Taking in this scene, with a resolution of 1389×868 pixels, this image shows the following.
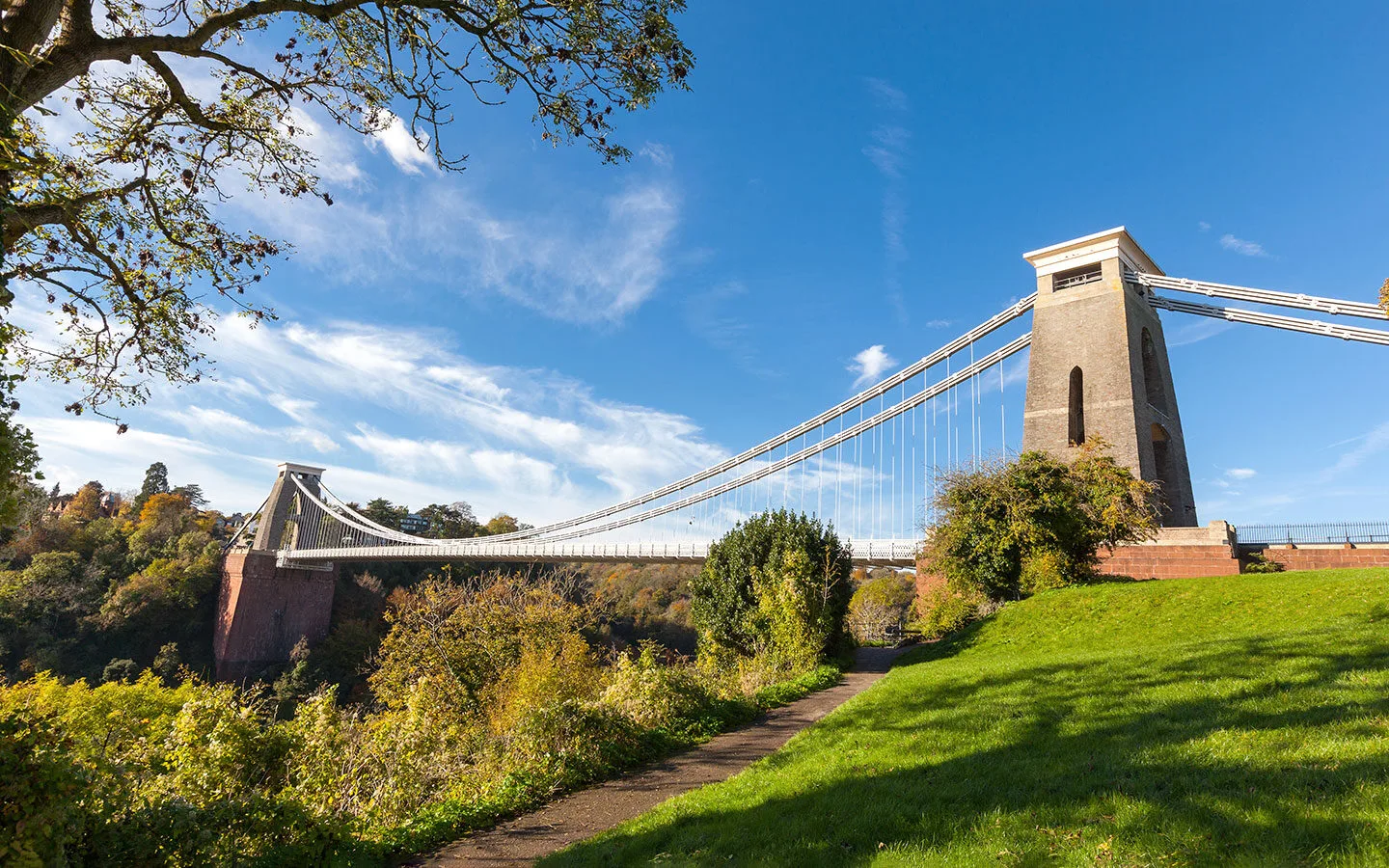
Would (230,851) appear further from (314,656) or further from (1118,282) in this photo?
(314,656)

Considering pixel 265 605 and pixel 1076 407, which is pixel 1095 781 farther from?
pixel 265 605

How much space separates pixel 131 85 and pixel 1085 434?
29.5 m

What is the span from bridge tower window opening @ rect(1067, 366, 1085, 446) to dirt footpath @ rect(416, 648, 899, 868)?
2282 cm

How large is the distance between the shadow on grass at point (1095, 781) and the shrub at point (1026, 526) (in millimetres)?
10249

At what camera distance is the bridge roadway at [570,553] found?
29.1 metres

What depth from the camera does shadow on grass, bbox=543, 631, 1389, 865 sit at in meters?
3.50

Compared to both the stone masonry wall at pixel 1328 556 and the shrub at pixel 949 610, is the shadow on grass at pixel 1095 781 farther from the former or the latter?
the stone masonry wall at pixel 1328 556

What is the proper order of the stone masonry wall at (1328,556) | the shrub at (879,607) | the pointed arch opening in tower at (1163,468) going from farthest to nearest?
1. the shrub at (879,607)
2. the pointed arch opening in tower at (1163,468)
3. the stone masonry wall at (1328,556)

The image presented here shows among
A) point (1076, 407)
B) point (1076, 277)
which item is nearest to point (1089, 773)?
point (1076, 407)

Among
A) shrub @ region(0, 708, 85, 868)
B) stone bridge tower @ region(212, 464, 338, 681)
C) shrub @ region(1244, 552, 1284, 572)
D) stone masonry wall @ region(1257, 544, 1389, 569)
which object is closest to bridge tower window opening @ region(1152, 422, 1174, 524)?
shrub @ region(1244, 552, 1284, 572)

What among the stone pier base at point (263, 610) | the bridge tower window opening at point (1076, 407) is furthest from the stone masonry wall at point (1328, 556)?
the stone pier base at point (263, 610)

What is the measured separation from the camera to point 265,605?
144ft

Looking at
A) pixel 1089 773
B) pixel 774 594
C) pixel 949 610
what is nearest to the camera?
pixel 1089 773

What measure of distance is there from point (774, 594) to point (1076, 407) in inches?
771
